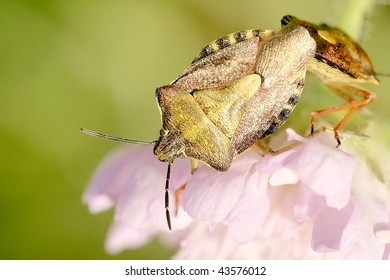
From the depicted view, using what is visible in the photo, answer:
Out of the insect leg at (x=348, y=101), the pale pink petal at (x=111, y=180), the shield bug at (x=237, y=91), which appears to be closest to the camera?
the shield bug at (x=237, y=91)

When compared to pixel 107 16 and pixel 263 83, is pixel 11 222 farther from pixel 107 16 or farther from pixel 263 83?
pixel 263 83

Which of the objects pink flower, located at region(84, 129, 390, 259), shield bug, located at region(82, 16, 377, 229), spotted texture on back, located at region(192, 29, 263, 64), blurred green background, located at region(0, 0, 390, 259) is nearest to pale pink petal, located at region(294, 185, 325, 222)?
pink flower, located at region(84, 129, 390, 259)

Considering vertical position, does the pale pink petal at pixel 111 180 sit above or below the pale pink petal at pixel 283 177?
below

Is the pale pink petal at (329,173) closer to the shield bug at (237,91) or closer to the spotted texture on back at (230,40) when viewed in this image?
the shield bug at (237,91)

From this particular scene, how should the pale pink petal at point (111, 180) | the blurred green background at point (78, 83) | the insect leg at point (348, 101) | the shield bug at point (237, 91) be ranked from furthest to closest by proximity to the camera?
the blurred green background at point (78, 83) → the pale pink petal at point (111, 180) → the insect leg at point (348, 101) → the shield bug at point (237, 91)

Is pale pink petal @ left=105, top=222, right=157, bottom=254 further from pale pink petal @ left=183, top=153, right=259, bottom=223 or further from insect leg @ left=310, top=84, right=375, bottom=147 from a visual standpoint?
insect leg @ left=310, top=84, right=375, bottom=147

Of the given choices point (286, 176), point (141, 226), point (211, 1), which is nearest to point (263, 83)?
point (286, 176)

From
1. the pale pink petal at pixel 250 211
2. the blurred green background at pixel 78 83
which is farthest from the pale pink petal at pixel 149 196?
the blurred green background at pixel 78 83
